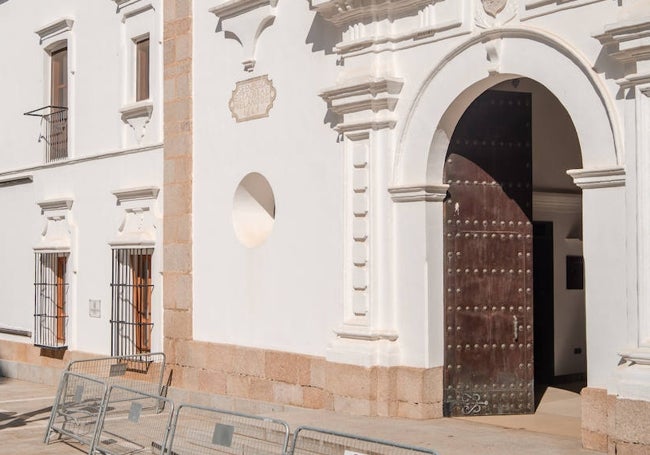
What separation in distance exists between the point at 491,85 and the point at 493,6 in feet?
2.59

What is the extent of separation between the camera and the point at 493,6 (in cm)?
973

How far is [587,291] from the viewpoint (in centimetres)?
895

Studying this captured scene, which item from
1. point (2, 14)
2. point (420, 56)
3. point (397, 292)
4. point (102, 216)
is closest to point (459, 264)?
point (397, 292)

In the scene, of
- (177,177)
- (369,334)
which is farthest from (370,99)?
(177,177)

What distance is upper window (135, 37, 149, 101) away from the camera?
15.2 meters

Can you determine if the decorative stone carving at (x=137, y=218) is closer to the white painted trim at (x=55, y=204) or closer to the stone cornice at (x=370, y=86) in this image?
the white painted trim at (x=55, y=204)

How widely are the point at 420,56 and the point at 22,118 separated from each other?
32.3ft

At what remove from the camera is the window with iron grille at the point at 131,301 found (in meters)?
14.8

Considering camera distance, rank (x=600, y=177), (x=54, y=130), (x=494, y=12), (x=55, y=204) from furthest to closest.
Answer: (x=54, y=130) < (x=55, y=204) < (x=494, y=12) < (x=600, y=177)

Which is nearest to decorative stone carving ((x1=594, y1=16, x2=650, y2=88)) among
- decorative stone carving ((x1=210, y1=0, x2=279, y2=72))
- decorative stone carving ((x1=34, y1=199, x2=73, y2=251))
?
decorative stone carving ((x1=210, y1=0, x2=279, y2=72))

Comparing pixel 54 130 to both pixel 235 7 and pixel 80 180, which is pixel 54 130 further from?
pixel 235 7

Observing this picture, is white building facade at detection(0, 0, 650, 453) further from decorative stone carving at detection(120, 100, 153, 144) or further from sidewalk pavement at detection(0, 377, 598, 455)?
sidewalk pavement at detection(0, 377, 598, 455)

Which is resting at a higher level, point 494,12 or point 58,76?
point 58,76

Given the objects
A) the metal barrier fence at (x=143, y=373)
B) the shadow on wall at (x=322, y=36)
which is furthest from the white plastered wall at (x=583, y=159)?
the metal barrier fence at (x=143, y=373)
